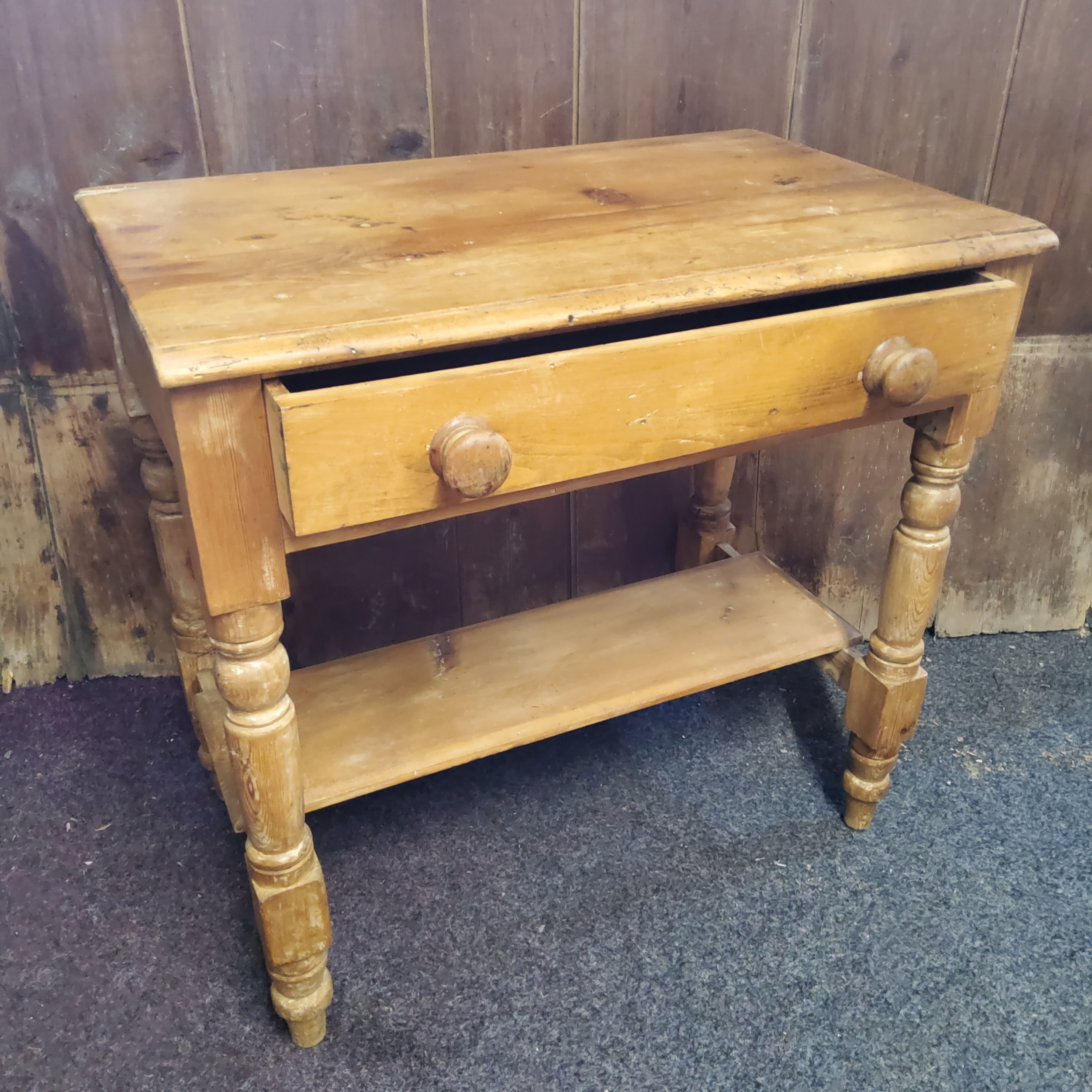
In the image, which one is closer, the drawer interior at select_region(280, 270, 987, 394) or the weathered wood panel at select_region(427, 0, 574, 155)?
the drawer interior at select_region(280, 270, 987, 394)

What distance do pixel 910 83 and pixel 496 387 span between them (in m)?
0.78

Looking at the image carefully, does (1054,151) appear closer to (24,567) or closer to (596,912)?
(596,912)

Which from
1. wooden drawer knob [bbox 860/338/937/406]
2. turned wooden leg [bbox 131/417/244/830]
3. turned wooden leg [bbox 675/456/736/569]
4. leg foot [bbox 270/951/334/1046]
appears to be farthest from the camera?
turned wooden leg [bbox 675/456/736/569]

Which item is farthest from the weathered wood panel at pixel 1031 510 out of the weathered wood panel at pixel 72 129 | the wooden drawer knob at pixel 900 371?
the weathered wood panel at pixel 72 129

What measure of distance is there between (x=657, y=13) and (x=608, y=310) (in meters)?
0.59

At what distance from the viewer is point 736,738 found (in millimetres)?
1301

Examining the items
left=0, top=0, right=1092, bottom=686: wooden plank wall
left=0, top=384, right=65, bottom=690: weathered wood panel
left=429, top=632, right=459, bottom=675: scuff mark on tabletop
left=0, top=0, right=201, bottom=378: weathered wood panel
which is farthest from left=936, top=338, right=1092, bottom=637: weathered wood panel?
left=0, top=384, right=65, bottom=690: weathered wood panel

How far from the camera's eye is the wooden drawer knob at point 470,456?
0.67 m

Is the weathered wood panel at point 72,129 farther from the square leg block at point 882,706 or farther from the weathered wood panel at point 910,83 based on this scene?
the square leg block at point 882,706

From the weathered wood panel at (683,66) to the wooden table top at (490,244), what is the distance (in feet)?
0.41

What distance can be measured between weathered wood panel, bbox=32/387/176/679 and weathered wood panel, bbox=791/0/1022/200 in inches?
33.7

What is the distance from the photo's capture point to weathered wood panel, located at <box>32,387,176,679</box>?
1221mm

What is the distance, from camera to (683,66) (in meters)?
1.17

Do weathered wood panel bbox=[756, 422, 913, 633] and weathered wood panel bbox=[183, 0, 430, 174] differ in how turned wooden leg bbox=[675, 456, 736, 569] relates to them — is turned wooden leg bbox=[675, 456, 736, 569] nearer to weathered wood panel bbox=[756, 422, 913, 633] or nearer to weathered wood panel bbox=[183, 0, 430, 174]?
weathered wood panel bbox=[756, 422, 913, 633]
